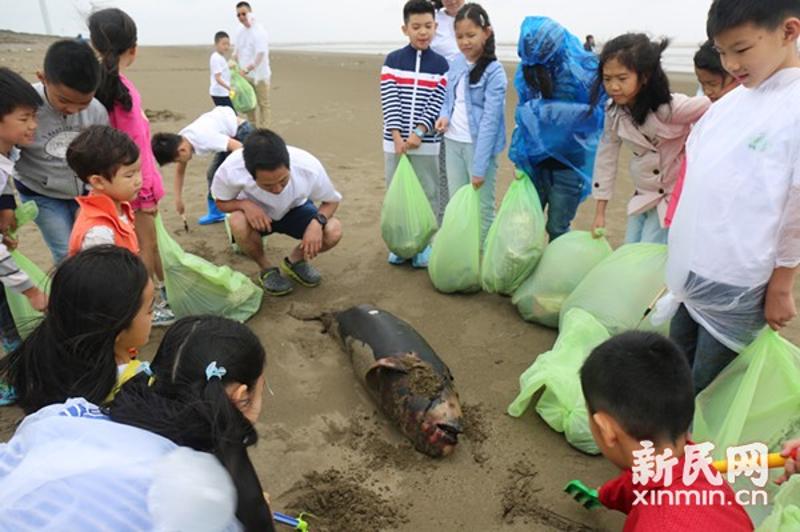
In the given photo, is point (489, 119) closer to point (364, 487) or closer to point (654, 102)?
point (654, 102)

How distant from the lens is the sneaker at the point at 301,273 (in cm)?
346

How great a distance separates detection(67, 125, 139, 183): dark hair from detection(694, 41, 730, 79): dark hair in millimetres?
2257

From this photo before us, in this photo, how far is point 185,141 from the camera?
3480 mm

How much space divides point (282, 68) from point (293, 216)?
14.4 metres

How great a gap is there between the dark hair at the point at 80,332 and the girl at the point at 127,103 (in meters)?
1.33

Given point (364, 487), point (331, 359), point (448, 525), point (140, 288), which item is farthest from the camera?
point (331, 359)

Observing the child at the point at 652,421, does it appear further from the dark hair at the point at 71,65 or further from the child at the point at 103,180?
the dark hair at the point at 71,65

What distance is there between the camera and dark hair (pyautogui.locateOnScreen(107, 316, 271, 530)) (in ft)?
3.63

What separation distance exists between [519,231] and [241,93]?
16.1 ft

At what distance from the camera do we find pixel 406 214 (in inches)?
132

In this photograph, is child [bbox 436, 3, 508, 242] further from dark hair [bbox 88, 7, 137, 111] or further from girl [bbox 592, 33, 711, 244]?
dark hair [bbox 88, 7, 137, 111]

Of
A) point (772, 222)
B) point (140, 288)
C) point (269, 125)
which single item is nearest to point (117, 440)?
point (140, 288)

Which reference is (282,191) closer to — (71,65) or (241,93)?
(71,65)

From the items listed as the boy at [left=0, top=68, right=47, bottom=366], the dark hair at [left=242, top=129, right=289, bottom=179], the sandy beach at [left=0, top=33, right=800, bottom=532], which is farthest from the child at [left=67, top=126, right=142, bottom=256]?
the sandy beach at [left=0, top=33, right=800, bottom=532]
